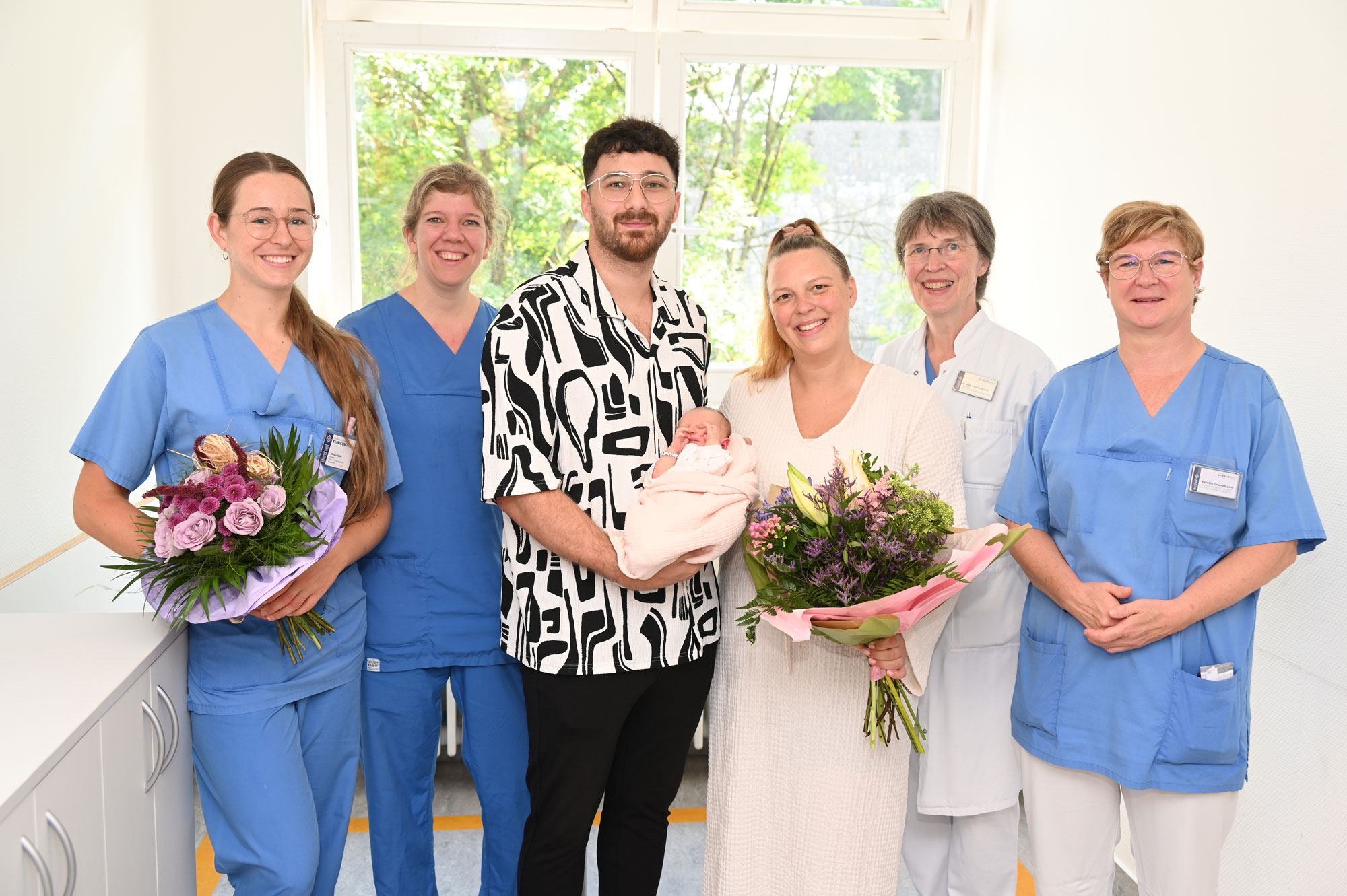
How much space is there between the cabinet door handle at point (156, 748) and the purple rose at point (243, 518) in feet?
1.42

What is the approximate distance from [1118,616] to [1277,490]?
339mm

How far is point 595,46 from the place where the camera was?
3410 mm

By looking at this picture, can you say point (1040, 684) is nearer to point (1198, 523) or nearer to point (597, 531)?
point (1198, 523)

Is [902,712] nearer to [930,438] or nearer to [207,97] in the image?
[930,438]

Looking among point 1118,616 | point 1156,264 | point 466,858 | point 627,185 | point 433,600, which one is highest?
point 627,185

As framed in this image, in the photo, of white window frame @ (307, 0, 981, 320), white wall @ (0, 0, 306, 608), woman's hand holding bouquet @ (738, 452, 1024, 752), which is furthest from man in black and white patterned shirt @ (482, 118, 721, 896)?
white window frame @ (307, 0, 981, 320)

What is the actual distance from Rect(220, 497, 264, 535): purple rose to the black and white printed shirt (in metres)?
0.41

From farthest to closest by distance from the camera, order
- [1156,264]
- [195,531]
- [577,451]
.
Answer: [577,451] < [1156,264] < [195,531]

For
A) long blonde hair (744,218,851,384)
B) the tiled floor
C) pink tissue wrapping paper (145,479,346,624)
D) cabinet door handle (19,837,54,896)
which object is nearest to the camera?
cabinet door handle (19,837,54,896)

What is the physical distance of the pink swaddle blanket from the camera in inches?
63.7

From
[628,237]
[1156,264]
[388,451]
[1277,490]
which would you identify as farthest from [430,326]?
[1277,490]

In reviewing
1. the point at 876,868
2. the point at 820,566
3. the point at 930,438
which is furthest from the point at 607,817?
the point at 930,438

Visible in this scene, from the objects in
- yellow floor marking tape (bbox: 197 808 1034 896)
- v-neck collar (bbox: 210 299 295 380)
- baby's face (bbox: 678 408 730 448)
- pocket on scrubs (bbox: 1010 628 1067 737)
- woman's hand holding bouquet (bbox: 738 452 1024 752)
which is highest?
v-neck collar (bbox: 210 299 295 380)

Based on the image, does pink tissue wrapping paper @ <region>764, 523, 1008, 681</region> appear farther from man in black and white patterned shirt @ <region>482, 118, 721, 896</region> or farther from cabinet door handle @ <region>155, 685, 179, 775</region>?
cabinet door handle @ <region>155, 685, 179, 775</region>
